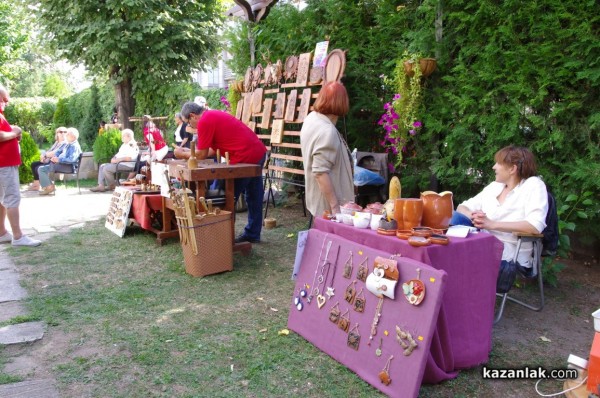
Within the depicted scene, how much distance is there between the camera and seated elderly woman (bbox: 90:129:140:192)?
376 inches

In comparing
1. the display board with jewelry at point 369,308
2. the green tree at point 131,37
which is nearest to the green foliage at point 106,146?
the green tree at point 131,37

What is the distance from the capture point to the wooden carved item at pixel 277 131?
6.61 meters

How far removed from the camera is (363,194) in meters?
5.52

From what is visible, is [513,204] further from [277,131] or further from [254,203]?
[277,131]

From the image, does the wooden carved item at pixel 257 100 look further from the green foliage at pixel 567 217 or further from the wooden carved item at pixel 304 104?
the green foliage at pixel 567 217

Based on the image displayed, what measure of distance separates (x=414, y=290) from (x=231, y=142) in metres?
3.28

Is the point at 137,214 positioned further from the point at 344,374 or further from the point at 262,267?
the point at 344,374

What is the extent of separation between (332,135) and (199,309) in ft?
5.29

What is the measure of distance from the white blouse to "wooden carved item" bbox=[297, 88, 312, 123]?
3000mm

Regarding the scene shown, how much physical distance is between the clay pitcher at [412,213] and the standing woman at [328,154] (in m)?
0.89

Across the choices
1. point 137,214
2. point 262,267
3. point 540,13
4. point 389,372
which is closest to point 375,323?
point 389,372

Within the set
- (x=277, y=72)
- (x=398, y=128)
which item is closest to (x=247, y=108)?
(x=277, y=72)

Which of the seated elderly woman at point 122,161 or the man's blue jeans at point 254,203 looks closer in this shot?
the man's blue jeans at point 254,203

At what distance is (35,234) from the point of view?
6.16m
